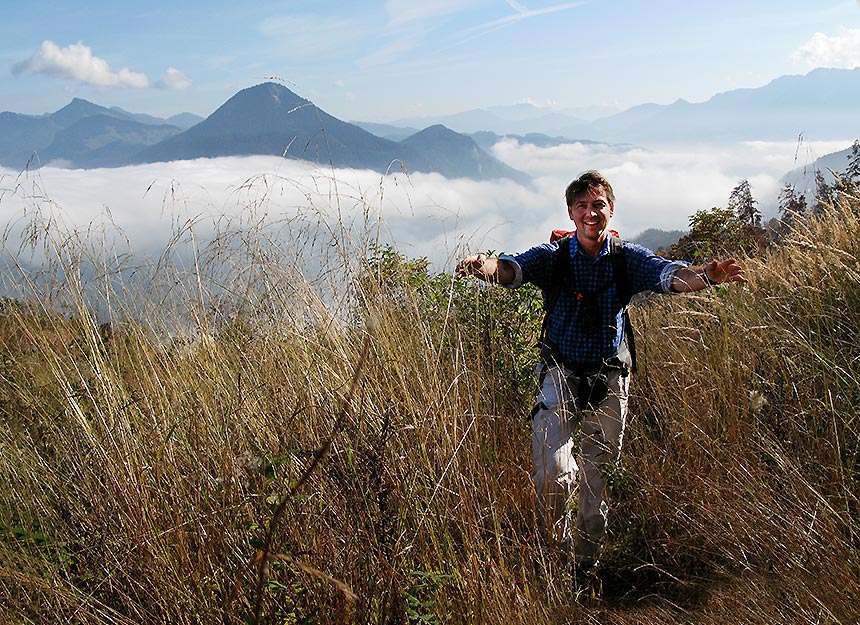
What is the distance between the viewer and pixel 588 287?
291cm

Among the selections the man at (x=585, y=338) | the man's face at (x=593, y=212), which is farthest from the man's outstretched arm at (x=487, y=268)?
the man's face at (x=593, y=212)

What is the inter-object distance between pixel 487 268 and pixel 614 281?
581 millimetres

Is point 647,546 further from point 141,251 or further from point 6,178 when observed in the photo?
point 6,178

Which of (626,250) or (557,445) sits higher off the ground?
(626,250)

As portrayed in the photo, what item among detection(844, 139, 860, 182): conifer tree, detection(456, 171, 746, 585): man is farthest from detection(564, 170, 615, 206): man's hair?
detection(844, 139, 860, 182): conifer tree

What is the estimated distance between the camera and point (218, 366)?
3.02m

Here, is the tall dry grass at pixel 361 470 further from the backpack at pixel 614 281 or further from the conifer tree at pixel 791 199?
the conifer tree at pixel 791 199

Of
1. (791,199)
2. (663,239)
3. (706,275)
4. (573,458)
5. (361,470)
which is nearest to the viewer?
(361,470)

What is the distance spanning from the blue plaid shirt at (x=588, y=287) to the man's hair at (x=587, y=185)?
22cm

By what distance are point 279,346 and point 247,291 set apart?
1.52 ft

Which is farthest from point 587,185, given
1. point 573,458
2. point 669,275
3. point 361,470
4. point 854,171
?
point 854,171

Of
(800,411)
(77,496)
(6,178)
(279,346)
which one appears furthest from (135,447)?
(800,411)

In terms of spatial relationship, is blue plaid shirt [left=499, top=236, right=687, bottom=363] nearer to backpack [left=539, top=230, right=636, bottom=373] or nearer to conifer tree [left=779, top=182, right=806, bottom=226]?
backpack [left=539, top=230, right=636, bottom=373]

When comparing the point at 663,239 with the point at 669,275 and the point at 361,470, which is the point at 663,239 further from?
the point at 361,470
